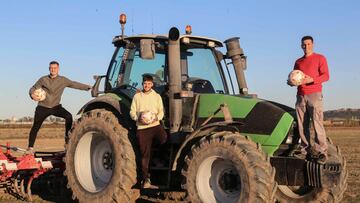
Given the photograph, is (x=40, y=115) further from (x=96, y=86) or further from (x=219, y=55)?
(x=219, y=55)

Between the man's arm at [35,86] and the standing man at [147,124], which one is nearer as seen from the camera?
the standing man at [147,124]

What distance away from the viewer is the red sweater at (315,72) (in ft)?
21.6

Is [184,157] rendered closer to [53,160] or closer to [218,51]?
[218,51]

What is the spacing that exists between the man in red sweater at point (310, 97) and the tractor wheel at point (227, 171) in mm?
879

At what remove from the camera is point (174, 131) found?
7.13 metres

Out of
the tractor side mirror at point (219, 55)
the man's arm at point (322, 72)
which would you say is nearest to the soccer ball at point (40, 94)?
the tractor side mirror at point (219, 55)

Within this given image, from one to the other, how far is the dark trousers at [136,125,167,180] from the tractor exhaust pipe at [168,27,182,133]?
189mm

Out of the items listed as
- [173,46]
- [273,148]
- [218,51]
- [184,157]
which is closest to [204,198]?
[184,157]

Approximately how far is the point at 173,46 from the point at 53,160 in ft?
11.2

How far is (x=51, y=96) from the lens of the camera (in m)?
9.46

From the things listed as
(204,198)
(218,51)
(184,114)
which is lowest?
(204,198)

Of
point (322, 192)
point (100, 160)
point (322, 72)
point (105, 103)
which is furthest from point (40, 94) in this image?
point (322, 192)

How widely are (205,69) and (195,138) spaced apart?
1.63 meters

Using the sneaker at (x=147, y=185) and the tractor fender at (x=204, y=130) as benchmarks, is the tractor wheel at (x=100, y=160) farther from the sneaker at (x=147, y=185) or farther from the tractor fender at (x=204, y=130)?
the tractor fender at (x=204, y=130)
